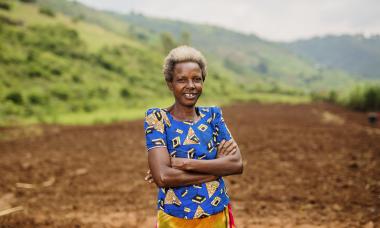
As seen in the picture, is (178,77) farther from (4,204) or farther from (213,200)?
(4,204)

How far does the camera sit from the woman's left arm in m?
2.13

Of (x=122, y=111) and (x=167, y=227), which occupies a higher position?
(x=167, y=227)

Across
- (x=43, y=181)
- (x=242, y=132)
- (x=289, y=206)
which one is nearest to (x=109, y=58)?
(x=242, y=132)

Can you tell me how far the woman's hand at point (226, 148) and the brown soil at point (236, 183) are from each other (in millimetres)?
2815

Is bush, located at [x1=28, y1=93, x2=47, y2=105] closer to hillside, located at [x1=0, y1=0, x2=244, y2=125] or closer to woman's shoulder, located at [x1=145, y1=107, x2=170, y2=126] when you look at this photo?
hillside, located at [x1=0, y1=0, x2=244, y2=125]

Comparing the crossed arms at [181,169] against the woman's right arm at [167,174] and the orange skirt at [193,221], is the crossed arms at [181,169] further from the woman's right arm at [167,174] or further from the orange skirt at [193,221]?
the orange skirt at [193,221]

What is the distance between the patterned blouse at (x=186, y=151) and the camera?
214 centimetres

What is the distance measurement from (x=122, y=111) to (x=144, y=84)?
11387mm

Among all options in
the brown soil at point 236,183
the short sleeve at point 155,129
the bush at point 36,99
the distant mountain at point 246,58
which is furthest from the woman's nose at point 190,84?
the distant mountain at point 246,58

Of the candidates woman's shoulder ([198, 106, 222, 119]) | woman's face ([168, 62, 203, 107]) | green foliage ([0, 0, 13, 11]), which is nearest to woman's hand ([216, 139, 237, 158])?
woman's shoulder ([198, 106, 222, 119])

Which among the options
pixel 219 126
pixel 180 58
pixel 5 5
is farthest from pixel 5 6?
pixel 219 126

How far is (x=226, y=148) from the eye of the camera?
2312 mm

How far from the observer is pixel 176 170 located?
6.98ft

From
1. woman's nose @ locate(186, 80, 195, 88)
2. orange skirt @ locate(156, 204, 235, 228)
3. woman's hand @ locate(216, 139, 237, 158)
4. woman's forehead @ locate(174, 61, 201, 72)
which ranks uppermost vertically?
woman's forehead @ locate(174, 61, 201, 72)
